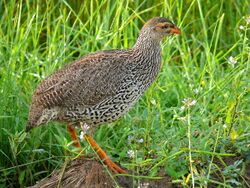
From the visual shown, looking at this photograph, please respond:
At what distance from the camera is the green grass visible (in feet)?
18.2

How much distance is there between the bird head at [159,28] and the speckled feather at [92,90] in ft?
1.00

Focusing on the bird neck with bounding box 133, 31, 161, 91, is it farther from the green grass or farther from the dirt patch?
the dirt patch

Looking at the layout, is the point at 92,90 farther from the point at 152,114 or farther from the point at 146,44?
the point at 146,44

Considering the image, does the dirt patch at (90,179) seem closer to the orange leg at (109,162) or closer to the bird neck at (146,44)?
the orange leg at (109,162)

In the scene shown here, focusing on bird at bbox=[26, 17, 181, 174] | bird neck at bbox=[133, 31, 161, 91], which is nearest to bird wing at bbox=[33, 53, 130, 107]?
bird at bbox=[26, 17, 181, 174]

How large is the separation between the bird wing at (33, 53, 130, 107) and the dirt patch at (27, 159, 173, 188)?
0.66 meters

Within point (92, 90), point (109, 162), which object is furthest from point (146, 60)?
point (109, 162)

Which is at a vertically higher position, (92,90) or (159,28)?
(159,28)

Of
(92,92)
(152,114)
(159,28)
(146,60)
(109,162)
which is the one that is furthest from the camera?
(159,28)

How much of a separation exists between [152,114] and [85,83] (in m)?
0.55

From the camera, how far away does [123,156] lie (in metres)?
5.95

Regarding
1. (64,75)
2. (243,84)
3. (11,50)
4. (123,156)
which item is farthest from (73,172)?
(11,50)

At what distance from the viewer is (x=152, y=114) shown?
6062 mm

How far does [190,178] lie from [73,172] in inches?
Answer: 29.9
